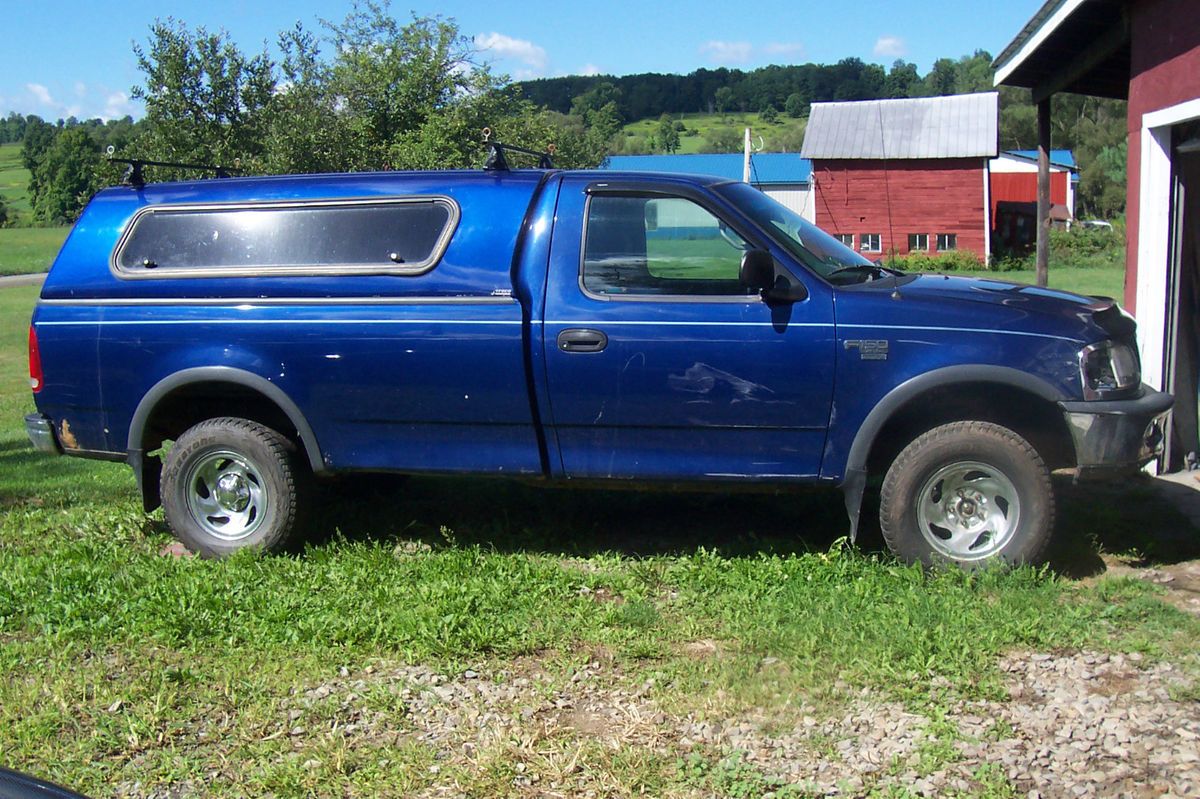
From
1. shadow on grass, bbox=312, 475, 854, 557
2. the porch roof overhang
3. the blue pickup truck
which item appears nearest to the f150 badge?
the blue pickup truck

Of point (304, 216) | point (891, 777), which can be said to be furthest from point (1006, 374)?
point (304, 216)

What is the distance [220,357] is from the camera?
6.11 metres

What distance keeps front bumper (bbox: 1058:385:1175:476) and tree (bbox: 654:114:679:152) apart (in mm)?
81900

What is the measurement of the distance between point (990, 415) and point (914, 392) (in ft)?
2.08

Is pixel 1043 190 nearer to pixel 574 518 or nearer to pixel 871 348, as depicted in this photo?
pixel 574 518

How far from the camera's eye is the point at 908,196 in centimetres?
4316

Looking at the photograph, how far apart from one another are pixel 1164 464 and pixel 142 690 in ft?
21.0

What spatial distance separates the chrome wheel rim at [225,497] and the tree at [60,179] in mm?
67645

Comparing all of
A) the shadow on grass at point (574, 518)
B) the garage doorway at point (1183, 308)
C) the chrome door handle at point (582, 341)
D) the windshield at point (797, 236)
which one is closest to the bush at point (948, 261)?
the garage doorway at point (1183, 308)

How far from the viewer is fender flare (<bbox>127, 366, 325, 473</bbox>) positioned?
606 centimetres

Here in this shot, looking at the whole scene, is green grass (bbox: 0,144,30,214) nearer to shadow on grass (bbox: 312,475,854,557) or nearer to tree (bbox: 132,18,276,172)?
tree (bbox: 132,18,276,172)

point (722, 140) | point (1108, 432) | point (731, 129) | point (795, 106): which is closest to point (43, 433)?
point (1108, 432)

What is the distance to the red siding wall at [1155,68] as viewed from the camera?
7.13m

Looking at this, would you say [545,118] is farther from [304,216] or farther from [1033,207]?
[1033,207]
